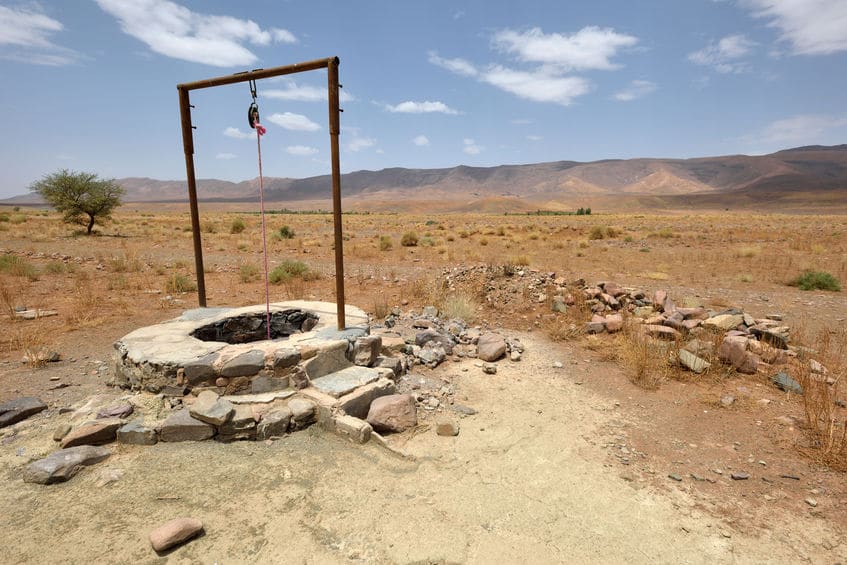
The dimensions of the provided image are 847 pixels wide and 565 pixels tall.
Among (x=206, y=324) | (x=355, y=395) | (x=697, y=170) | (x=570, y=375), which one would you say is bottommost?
(x=570, y=375)

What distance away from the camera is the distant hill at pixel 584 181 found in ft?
371

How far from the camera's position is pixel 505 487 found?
3381mm

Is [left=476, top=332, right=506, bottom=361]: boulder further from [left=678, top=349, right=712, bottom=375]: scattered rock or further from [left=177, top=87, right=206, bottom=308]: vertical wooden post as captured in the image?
Answer: [left=177, top=87, right=206, bottom=308]: vertical wooden post

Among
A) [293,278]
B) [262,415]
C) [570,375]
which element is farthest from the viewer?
[293,278]

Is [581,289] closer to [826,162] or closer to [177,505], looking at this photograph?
[177,505]

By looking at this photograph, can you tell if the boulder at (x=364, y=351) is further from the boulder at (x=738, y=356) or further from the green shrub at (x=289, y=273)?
the green shrub at (x=289, y=273)

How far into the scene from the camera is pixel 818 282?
418 inches

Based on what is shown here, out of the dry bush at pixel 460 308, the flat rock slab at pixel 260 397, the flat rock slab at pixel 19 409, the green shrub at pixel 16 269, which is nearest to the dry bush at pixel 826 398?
the dry bush at pixel 460 308

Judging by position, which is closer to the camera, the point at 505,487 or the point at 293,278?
the point at 505,487

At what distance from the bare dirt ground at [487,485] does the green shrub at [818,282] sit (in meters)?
7.99

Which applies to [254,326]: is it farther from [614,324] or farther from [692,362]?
[692,362]

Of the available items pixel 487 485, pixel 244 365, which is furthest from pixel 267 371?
pixel 487 485

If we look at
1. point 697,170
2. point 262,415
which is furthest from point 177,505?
point 697,170

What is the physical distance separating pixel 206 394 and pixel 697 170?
185 m
